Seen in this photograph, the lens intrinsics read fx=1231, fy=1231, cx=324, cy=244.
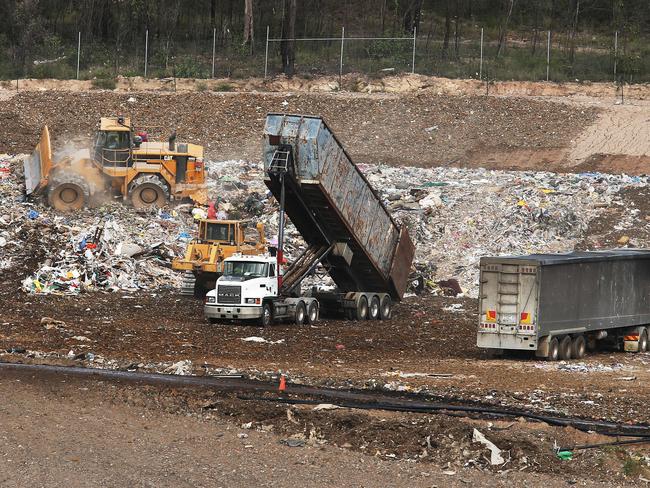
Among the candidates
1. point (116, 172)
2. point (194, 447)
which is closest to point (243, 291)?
point (194, 447)

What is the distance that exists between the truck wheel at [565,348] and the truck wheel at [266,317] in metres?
5.93

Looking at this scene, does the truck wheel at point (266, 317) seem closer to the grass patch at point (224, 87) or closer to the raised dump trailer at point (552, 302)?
the raised dump trailer at point (552, 302)

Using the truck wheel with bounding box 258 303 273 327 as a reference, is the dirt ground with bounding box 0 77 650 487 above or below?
below

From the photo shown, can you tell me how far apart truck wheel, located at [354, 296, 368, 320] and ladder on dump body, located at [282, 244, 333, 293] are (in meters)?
1.44

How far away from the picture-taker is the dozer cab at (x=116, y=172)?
106 ft

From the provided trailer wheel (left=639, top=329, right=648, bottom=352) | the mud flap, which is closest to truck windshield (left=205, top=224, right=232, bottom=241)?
the mud flap

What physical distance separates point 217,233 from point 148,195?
620 centimetres

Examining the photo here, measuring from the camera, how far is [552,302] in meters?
20.7

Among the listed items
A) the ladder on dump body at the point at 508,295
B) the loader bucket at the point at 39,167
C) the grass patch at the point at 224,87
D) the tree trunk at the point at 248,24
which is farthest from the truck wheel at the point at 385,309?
the tree trunk at the point at 248,24

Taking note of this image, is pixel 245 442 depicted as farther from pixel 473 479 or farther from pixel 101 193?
pixel 101 193

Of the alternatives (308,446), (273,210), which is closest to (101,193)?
(273,210)

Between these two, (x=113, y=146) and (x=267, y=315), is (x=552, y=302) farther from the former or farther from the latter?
(x=113, y=146)

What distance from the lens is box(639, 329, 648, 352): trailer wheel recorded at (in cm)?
2292

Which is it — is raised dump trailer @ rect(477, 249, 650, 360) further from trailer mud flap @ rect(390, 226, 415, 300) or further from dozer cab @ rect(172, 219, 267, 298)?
dozer cab @ rect(172, 219, 267, 298)
